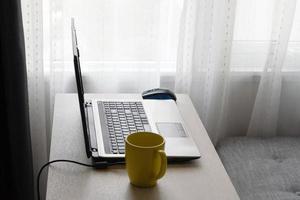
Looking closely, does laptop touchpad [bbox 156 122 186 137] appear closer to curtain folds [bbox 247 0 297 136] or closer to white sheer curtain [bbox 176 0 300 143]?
white sheer curtain [bbox 176 0 300 143]

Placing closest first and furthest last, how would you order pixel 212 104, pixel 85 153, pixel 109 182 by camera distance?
pixel 109 182 → pixel 85 153 → pixel 212 104

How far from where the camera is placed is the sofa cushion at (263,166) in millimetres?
1645

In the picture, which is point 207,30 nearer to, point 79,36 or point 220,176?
point 79,36

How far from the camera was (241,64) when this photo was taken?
206 cm

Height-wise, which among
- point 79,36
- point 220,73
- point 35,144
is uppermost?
point 79,36

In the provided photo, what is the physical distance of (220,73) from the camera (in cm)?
201

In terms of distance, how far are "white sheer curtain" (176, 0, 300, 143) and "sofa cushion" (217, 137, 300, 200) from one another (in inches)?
5.4

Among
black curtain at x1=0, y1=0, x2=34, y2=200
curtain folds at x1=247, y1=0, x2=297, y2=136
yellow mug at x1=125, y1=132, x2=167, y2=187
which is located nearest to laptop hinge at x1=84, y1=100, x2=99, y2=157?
yellow mug at x1=125, y1=132, x2=167, y2=187

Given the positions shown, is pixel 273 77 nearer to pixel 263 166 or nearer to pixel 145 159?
pixel 263 166

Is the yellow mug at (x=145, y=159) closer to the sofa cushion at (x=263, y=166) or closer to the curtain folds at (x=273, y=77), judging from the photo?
the sofa cushion at (x=263, y=166)

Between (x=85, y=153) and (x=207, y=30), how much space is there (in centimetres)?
82

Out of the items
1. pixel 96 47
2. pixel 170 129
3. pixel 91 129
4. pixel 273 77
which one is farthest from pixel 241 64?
pixel 91 129

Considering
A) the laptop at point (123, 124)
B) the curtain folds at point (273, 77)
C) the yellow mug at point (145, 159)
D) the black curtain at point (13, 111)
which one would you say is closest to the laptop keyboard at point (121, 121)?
the laptop at point (123, 124)

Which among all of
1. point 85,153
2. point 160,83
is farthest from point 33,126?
point 85,153
